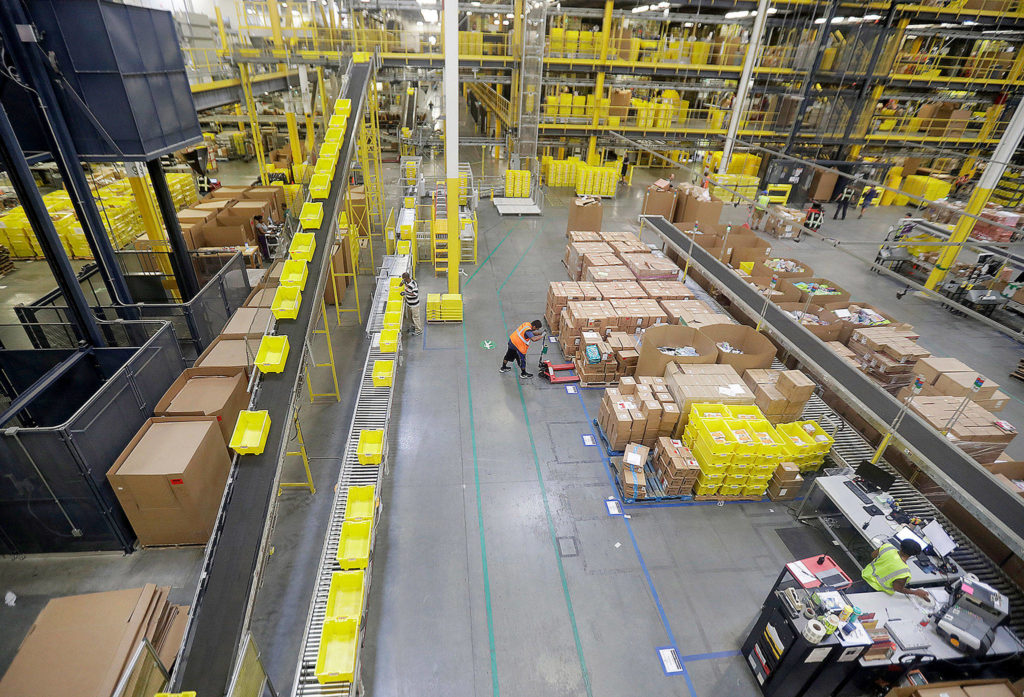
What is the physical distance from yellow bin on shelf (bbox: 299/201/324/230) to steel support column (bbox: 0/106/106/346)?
116 inches

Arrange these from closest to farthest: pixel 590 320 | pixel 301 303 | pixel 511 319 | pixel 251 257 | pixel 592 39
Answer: pixel 301 303 → pixel 590 320 → pixel 511 319 → pixel 251 257 → pixel 592 39

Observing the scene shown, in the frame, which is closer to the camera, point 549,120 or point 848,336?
point 848,336

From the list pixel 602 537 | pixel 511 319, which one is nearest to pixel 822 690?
pixel 602 537

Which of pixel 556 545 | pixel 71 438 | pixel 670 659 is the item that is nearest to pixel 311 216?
pixel 71 438

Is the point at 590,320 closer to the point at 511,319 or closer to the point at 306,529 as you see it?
the point at 511,319

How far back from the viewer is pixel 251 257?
12594 mm

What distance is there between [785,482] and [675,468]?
1650 millimetres

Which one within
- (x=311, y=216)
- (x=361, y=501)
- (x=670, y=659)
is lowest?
Result: (x=670, y=659)

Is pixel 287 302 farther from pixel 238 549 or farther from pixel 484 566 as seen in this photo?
pixel 484 566

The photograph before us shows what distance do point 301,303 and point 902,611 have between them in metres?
7.51

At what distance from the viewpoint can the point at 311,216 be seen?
6777 mm

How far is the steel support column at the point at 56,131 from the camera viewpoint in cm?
603

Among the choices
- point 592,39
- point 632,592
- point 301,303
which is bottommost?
point 632,592

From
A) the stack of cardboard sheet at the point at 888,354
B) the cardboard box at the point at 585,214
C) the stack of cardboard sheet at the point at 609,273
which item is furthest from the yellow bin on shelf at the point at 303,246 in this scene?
the cardboard box at the point at 585,214
